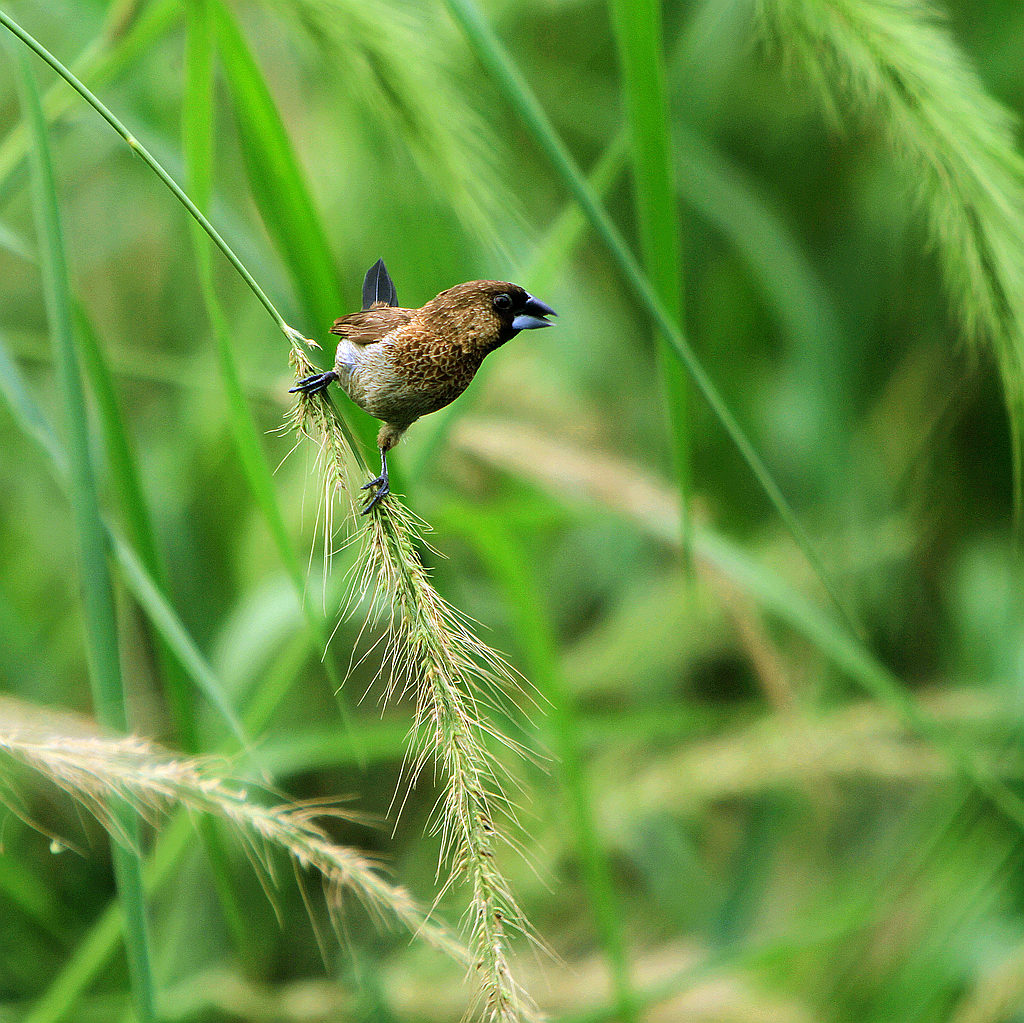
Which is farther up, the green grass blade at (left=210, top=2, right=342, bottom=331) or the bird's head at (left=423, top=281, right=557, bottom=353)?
the green grass blade at (left=210, top=2, right=342, bottom=331)

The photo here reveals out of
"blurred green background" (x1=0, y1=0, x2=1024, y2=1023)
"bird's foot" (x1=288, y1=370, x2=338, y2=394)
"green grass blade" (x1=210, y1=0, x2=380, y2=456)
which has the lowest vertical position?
"blurred green background" (x1=0, y1=0, x2=1024, y2=1023)

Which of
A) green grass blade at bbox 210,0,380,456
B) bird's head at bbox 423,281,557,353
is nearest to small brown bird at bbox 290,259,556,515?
bird's head at bbox 423,281,557,353

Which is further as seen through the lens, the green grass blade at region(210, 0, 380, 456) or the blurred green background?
the blurred green background

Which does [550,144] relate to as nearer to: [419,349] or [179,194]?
[419,349]

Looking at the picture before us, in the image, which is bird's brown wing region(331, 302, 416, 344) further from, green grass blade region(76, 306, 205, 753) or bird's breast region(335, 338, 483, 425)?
green grass blade region(76, 306, 205, 753)

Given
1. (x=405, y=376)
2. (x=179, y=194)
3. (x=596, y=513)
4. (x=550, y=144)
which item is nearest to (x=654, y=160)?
(x=550, y=144)

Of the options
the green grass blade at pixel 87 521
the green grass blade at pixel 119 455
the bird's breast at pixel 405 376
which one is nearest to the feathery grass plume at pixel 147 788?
the green grass blade at pixel 87 521

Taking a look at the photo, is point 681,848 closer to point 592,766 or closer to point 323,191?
point 592,766
